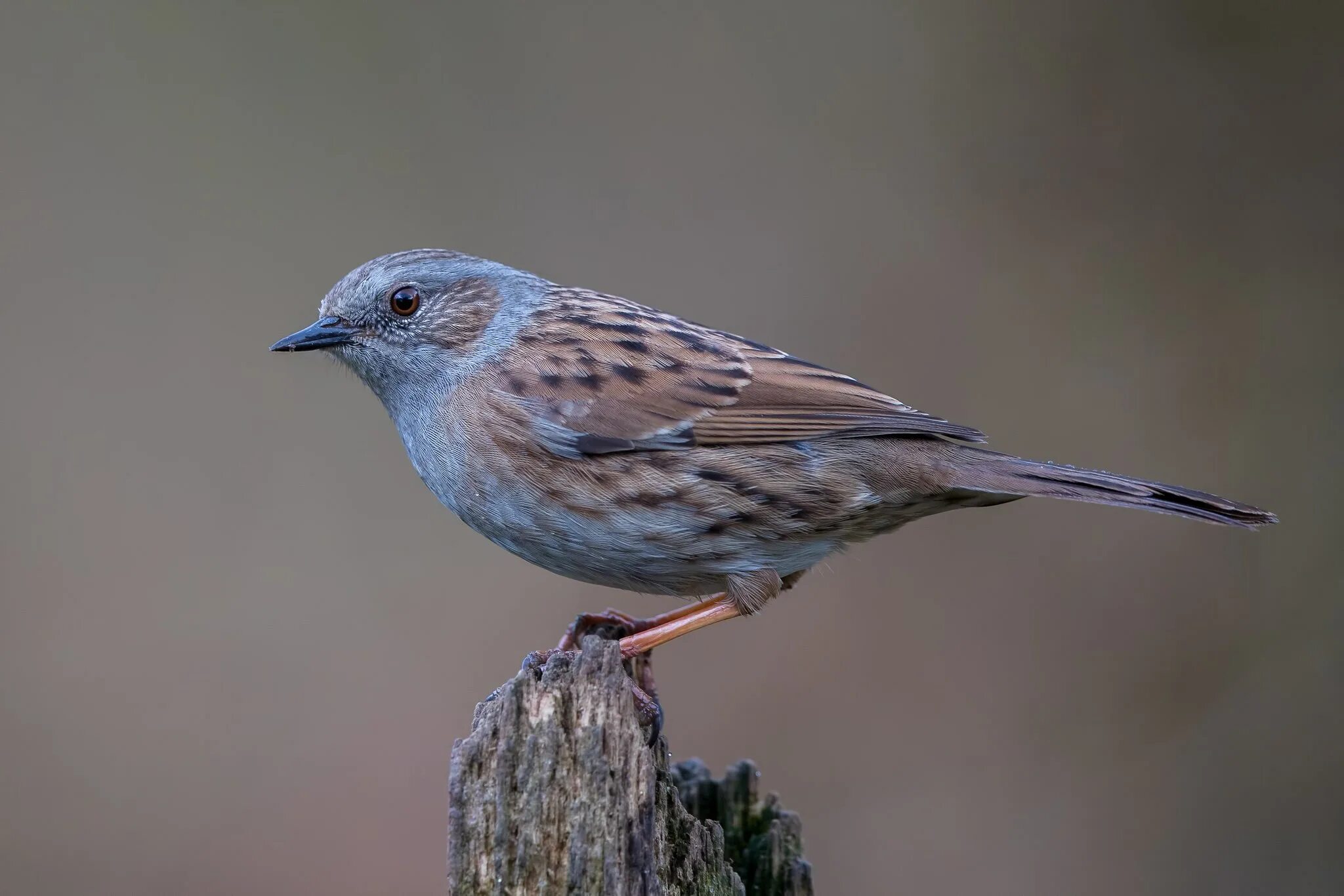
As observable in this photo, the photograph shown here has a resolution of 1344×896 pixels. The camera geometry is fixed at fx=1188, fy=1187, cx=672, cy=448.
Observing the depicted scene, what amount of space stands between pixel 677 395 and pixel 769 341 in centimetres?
334

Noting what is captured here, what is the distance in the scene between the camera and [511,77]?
8266 mm

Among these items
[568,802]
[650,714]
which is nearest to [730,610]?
[650,714]

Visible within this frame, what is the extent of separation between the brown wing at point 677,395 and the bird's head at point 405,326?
272 mm

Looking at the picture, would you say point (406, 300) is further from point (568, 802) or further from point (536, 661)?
point (568, 802)

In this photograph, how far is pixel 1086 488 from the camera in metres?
4.25

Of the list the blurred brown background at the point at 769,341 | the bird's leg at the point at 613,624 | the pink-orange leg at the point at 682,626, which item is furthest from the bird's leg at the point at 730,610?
the blurred brown background at the point at 769,341

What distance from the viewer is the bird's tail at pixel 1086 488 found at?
407 centimetres

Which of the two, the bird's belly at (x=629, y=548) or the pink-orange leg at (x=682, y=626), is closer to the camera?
the bird's belly at (x=629, y=548)

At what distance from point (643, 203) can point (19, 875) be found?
552 cm

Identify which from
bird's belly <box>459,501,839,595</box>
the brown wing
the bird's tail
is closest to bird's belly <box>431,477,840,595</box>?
bird's belly <box>459,501,839,595</box>

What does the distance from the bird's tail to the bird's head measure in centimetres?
196

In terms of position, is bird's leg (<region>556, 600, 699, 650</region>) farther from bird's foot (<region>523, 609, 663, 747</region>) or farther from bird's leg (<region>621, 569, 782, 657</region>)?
bird's leg (<region>621, 569, 782, 657</region>)

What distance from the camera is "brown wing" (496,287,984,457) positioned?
439cm

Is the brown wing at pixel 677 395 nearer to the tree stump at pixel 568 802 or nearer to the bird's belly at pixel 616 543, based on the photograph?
the bird's belly at pixel 616 543
